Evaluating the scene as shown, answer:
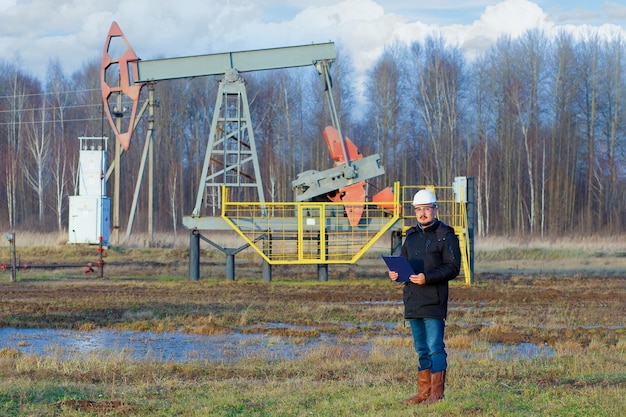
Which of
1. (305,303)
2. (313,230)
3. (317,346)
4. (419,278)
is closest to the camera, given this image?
(419,278)

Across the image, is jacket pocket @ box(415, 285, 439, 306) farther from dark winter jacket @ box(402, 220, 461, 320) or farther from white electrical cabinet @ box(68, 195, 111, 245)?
white electrical cabinet @ box(68, 195, 111, 245)

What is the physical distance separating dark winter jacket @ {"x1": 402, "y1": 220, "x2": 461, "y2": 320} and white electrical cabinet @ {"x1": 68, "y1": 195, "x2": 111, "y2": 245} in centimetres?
3143

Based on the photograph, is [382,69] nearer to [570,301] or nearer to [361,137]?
[361,137]

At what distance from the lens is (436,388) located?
8.30 metres

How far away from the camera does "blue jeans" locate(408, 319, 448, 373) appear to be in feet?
27.3

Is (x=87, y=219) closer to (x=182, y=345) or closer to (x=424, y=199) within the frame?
(x=182, y=345)

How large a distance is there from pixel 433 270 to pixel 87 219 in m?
32.2

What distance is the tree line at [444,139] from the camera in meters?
58.9

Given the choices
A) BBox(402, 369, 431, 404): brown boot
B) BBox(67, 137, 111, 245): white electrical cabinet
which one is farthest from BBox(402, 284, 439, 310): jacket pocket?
BBox(67, 137, 111, 245): white electrical cabinet

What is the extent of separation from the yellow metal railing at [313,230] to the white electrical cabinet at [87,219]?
589 inches

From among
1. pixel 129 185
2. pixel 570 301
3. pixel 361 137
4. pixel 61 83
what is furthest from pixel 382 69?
pixel 570 301

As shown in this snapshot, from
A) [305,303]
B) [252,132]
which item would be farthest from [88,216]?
→ [305,303]

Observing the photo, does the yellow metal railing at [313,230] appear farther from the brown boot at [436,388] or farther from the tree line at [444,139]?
the tree line at [444,139]

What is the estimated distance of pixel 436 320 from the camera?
27.3ft
